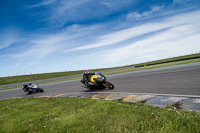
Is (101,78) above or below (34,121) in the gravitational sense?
above

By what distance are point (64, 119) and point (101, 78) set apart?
6.35 metres

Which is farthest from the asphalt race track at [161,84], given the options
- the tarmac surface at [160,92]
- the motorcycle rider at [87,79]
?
the motorcycle rider at [87,79]

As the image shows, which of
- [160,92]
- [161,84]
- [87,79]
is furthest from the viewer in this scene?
[87,79]

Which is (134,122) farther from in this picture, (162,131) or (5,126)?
(5,126)

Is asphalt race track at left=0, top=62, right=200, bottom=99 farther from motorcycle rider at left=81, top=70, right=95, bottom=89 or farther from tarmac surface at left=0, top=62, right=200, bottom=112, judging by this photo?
motorcycle rider at left=81, top=70, right=95, bottom=89

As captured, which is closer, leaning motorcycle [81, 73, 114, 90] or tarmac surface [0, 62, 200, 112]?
tarmac surface [0, 62, 200, 112]

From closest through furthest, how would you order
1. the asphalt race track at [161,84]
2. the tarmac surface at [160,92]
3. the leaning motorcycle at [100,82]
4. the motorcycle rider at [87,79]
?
1. the tarmac surface at [160,92]
2. the asphalt race track at [161,84]
3. the leaning motorcycle at [100,82]
4. the motorcycle rider at [87,79]

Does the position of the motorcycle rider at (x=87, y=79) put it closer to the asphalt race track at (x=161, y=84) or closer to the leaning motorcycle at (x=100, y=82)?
the leaning motorcycle at (x=100, y=82)

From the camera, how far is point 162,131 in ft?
9.76

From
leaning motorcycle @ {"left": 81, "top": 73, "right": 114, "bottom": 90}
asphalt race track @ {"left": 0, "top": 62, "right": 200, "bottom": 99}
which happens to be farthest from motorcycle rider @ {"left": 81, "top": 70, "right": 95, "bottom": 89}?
asphalt race track @ {"left": 0, "top": 62, "right": 200, "bottom": 99}

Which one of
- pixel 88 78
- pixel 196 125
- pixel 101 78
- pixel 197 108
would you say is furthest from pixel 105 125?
pixel 88 78

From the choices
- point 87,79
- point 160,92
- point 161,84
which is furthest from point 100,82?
point 160,92

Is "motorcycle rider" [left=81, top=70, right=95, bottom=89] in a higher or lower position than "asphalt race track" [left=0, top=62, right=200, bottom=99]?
higher

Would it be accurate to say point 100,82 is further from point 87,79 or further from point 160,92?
point 160,92
